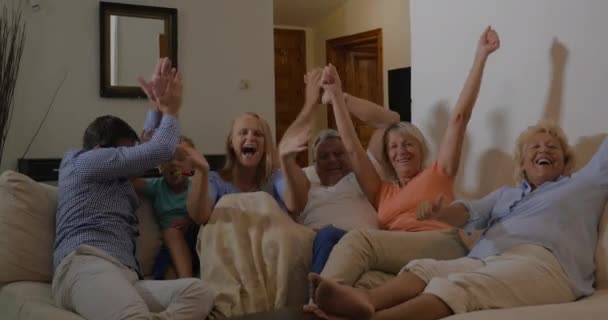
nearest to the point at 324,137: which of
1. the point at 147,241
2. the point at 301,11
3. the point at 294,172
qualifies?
the point at 294,172

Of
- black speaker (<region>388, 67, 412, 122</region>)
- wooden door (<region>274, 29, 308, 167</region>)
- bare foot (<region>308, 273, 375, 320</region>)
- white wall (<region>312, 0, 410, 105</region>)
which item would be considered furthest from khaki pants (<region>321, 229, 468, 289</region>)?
wooden door (<region>274, 29, 308, 167</region>)

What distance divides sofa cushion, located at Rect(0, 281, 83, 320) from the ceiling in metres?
4.61

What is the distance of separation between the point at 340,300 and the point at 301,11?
5268mm

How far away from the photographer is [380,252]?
203cm

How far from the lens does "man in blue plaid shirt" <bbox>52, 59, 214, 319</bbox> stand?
1797 millimetres

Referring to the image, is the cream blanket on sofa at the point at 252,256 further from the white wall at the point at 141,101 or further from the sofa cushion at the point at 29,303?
the white wall at the point at 141,101

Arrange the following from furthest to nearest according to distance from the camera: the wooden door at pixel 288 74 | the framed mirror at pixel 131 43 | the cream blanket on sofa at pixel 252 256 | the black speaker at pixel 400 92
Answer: the wooden door at pixel 288 74, the black speaker at pixel 400 92, the framed mirror at pixel 131 43, the cream blanket on sofa at pixel 252 256

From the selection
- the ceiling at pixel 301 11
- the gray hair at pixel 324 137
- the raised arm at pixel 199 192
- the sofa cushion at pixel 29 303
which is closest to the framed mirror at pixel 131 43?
the ceiling at pixel 301 11

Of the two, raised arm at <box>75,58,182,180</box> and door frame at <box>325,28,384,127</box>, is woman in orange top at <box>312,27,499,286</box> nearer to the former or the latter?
raised arm at <box>75,58,182,180</box>

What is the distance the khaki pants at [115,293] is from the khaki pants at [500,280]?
25.2 inches

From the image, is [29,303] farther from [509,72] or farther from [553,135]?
[509,72]

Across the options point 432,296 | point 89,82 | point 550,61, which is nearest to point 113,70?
point 89,82

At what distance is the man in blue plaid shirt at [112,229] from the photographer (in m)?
1.80

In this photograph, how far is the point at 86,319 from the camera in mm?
1751
